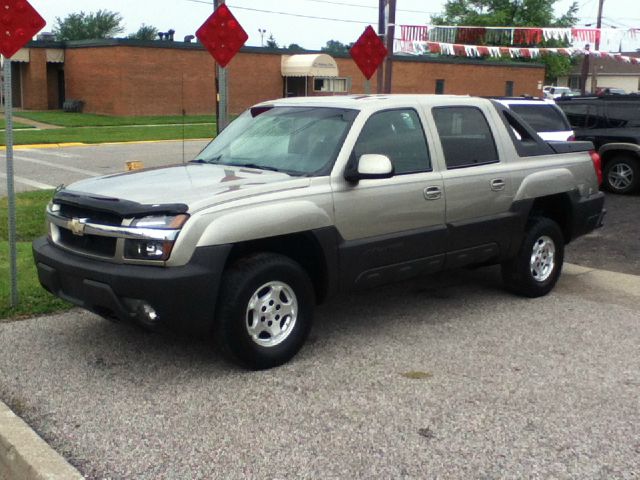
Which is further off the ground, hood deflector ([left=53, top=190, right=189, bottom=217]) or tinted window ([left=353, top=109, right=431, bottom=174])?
tinted window ([left=353, top=109, right=431, bottom=174])

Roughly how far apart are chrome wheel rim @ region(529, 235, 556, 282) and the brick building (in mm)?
32025

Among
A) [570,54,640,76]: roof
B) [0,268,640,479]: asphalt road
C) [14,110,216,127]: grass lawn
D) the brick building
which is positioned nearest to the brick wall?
the brick building

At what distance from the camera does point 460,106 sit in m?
6.33

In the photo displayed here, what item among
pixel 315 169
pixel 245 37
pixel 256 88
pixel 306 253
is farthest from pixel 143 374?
pixel 256 88

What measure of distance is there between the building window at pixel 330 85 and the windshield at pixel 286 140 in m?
40.0

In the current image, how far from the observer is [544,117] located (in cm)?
1281

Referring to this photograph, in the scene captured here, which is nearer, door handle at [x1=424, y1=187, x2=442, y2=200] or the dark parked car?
door handle at [x1=424, y1=187, x2=442, y2=200]

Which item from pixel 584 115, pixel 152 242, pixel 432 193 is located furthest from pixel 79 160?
pixel 152 242

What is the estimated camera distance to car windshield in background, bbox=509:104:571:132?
12.7 m

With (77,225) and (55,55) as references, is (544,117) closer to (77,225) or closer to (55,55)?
(77,225)

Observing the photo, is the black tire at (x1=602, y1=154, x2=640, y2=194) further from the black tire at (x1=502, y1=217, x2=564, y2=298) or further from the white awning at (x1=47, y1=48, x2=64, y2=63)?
the white awning at (x1=47, y1=48, x2=64, y2=63)

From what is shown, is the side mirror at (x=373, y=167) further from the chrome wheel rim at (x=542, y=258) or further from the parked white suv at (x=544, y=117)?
the parked white suv at (x=544, y=117)

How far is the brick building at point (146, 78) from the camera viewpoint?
3831cm

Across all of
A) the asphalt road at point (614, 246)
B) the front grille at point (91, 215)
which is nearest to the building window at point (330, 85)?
the asphalt road at point (614, 246)
